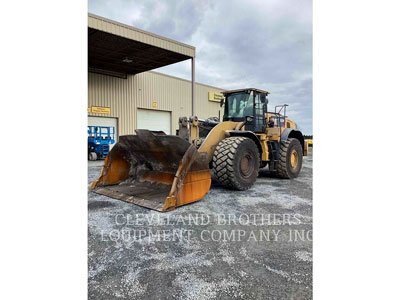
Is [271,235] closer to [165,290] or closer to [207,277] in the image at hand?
[207,277]

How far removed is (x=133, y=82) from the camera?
50.1 feet

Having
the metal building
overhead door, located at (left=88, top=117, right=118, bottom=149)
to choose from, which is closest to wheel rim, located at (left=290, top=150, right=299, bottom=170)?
the metal building

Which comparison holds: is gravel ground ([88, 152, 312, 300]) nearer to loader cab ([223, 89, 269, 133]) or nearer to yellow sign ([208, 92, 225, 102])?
loader cab ([223, 89, 269, 133])

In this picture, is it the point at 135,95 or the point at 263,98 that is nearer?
the point at 263,98

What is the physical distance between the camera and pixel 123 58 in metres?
12.4

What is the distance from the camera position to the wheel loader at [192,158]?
4.31 m

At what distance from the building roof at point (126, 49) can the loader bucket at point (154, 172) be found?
6021 millimetres

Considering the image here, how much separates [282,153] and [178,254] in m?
5.30

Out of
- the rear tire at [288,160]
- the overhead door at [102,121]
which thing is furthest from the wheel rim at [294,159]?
the overhead door at [102,121]

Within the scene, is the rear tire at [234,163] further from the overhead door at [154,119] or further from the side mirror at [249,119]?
the overhead door at [154,119]

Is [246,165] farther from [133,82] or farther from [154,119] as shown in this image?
[154,119]

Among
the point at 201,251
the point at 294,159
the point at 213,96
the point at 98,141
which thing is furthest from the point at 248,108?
the point at 213,96

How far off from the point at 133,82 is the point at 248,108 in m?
10.4

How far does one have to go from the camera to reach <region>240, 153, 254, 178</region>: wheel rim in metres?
5.54
